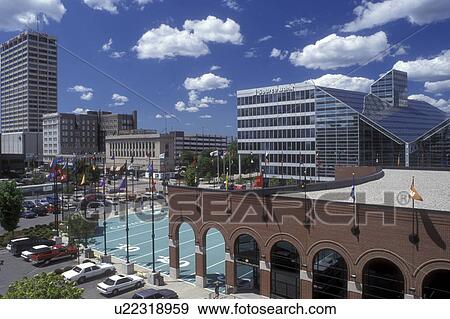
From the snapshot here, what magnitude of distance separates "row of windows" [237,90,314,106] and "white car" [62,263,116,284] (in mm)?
53018

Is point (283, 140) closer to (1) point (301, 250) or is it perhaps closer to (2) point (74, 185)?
(2) point (74, 185)

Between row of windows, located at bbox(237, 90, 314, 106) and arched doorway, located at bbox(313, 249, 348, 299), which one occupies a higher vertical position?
row of windows, located at bbox(237, 90, 314, 106)

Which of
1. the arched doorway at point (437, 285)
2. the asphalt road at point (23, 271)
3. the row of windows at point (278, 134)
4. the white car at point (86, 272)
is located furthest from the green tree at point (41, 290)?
the row of windows at point (278, 134)

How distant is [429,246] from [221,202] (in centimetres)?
1145

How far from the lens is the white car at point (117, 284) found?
24.4 m

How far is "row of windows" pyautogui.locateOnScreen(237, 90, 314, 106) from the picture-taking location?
72.9 m

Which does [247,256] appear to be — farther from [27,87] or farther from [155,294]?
[27,87]

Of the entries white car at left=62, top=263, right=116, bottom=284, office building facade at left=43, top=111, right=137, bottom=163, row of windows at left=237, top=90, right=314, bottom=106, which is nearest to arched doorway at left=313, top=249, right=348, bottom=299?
white car at left=62, top=263, right=116, bottom=284

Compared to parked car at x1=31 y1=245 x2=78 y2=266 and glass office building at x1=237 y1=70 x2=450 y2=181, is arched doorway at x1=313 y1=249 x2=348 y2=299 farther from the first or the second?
glass office building at x1=237 y1=70 x2=450 y2=181

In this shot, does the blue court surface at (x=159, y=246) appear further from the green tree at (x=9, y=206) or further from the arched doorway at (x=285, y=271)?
the green tree at (x=9, y=206)

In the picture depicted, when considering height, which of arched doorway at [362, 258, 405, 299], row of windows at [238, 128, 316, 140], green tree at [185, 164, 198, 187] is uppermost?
row of windows at [238, 128, 316, 140]

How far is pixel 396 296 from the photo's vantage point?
1770 cm

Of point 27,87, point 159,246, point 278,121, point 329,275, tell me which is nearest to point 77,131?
point 27,87

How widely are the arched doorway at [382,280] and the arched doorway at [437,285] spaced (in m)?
0.95
